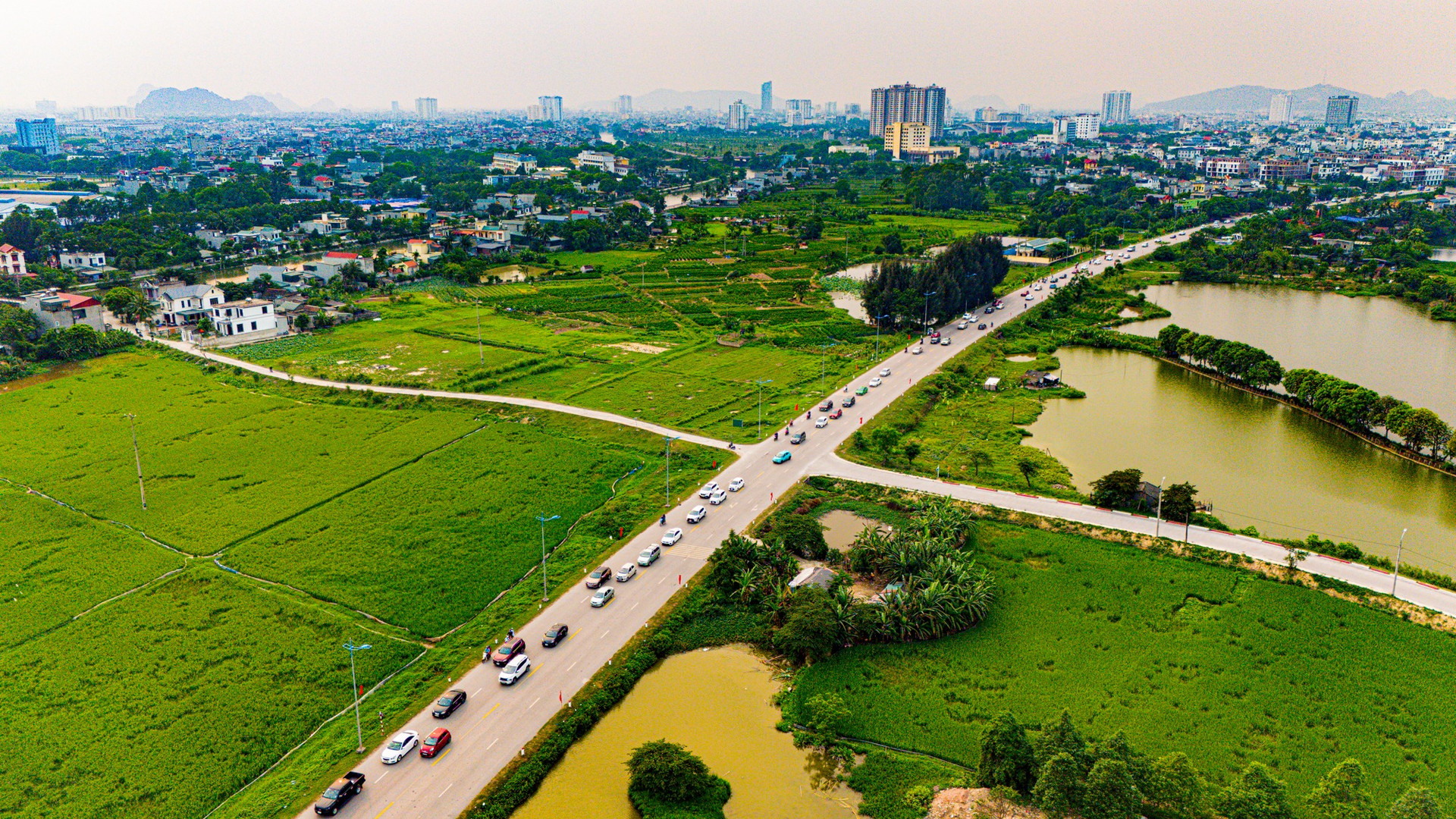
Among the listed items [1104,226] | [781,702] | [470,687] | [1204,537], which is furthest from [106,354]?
[1104,226]

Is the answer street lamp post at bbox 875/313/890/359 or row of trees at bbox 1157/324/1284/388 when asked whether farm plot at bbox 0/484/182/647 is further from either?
row of trees at bbox 1157/324/1284/388

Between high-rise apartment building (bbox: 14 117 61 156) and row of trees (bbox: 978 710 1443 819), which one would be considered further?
high-rise apartment building (bbox: 14 117 61 156)

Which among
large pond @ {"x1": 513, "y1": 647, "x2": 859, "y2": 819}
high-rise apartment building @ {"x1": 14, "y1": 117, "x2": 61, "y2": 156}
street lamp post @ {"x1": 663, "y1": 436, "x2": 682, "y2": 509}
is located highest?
high-rise apartment building @ {"x1": 14, "y1": 117, "x2": 61, "y2": 156}

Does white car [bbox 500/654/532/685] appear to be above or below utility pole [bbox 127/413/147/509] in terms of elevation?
below

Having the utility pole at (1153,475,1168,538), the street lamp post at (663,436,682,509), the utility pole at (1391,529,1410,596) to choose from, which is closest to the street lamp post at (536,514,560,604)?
the street lamp post at (663,436,682,509)

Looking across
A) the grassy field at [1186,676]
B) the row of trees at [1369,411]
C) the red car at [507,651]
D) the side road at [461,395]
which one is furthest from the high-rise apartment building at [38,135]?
the row of trees at [1369,411]

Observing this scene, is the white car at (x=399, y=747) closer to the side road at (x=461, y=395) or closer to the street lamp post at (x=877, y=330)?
the side road at (x=461, y=395)

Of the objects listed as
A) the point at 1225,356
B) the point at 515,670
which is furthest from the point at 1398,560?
the point at 515,670
